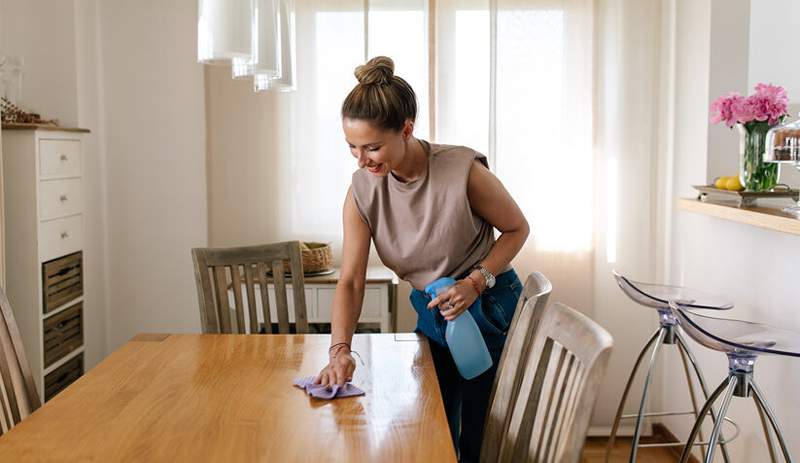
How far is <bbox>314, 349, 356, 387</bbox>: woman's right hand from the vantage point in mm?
1914

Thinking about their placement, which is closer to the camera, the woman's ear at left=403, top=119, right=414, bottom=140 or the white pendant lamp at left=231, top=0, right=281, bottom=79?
the white pendant lamp at left=231, top=0, right=281, bottom=79

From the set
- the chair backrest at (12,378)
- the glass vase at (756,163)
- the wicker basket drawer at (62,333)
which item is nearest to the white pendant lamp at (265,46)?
the chair backrest at (12,378)

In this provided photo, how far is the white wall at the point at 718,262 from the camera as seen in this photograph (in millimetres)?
2656

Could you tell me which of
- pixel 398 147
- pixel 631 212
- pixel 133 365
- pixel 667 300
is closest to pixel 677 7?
pixel 631 212

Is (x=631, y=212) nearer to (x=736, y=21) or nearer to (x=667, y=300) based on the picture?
(x=736, y=21)

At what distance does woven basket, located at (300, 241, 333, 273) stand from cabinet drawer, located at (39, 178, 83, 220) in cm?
95

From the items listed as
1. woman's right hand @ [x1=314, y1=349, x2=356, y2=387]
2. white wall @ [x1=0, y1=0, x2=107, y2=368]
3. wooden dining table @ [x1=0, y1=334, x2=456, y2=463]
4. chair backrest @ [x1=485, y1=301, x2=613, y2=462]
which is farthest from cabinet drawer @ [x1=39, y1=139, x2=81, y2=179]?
chair backrest @ [x1=485, y1=301, x2=613, y2=462]

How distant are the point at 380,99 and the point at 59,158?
1891 mm

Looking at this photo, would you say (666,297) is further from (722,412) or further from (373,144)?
(373,144)

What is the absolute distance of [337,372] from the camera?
193 centimetres

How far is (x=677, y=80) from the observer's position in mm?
3662

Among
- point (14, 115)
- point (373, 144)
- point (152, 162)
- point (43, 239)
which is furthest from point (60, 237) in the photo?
point (373, 144)

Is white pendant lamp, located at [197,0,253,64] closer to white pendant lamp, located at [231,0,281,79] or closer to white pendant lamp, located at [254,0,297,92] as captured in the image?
white pendant lamp, located at [231,0,281,79]

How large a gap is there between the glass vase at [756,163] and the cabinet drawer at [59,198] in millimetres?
2492
